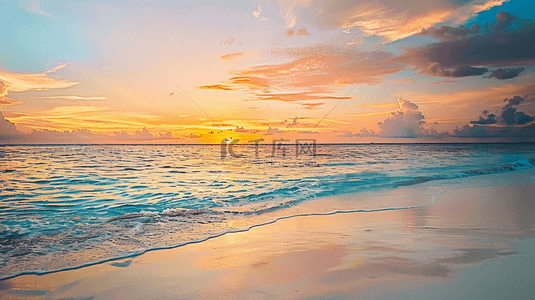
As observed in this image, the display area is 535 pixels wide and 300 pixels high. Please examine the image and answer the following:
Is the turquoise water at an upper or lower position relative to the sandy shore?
lower

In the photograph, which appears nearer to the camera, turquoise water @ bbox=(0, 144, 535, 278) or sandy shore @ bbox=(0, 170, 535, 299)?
sandy shore @ bbox=(0, 170, 535, 299)

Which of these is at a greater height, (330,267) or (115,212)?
(330,267)

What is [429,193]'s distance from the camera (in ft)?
41.2

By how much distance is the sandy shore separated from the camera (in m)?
3.79

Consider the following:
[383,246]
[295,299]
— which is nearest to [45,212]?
[295,299]

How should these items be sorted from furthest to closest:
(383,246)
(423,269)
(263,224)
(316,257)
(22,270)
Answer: (263,224) < (383,246) < (316,257) < (22,270) < (423,269)

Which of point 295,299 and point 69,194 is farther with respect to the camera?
point 69,194

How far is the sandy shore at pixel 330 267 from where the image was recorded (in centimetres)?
379

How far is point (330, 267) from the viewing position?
4.56 m

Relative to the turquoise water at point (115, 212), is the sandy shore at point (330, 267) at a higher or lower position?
higher

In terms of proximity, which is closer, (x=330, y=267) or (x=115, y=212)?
(x=330, y=267)

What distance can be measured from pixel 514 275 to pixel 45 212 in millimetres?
10990

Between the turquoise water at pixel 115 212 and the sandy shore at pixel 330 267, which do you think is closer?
the sandy shore at pixel 330 267

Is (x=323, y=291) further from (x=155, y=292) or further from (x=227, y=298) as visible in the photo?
(x=155, y=292)
